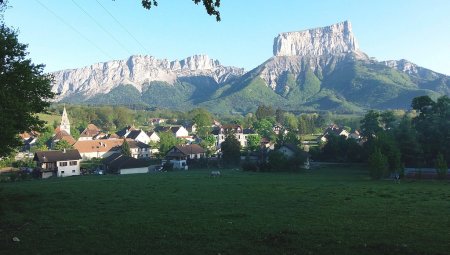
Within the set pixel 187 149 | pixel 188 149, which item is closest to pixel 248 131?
pixel 188 149

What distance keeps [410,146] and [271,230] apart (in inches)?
2140

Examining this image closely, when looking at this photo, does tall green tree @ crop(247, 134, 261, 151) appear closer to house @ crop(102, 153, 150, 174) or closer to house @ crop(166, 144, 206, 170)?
house @ crop(166, 144, 206, 170)

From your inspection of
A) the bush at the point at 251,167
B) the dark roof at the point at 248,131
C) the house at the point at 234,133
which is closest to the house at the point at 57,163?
the bush at the point at 251,167

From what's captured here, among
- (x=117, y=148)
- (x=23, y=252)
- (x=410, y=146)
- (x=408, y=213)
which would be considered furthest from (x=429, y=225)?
(x=117, y=148)

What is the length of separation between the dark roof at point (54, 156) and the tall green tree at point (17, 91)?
164 ft

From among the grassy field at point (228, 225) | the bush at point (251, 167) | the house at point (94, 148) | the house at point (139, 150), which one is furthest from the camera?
the house at point (139, 150)

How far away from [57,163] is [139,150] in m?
39.4

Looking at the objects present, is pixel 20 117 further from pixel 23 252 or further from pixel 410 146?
pixel 410 146

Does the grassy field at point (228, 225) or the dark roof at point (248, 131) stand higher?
the dark roof at point (248, 131)

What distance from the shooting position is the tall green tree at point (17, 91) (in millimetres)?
25562

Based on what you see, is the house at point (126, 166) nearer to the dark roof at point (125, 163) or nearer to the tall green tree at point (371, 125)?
the dark roof at point (125, 163)

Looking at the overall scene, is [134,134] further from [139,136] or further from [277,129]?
[277,129]

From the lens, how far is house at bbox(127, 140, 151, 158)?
114m

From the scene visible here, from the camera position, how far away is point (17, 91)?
91.8 feet
